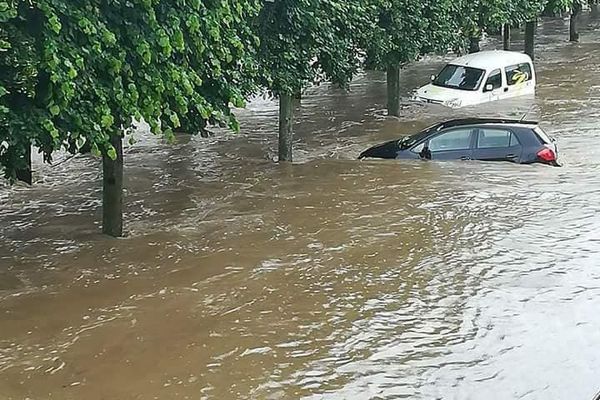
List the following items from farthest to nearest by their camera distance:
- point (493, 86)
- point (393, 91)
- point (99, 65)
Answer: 1. point (493, 86)
2. point (393, 91)
3. point (99, 65)

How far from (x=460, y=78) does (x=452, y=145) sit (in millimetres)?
7711

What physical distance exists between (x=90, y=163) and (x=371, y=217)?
8253 mm

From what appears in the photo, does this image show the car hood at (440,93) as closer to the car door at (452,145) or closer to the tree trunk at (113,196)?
the car door at (452,145)

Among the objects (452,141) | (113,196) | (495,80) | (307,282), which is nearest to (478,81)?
(495,80)

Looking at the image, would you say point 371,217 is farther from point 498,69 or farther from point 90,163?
point 498,69

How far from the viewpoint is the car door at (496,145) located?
15414 millimetres

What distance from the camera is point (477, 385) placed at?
756 centimetres

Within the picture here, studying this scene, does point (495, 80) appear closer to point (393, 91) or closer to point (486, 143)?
point (393, 91)

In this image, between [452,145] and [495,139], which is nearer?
[495,139]

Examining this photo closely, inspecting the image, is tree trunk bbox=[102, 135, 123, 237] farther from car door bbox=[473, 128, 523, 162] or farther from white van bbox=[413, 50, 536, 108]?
white van bbox=[413, 50, 536, 108]

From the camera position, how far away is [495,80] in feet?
75.4

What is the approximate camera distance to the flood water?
781cm

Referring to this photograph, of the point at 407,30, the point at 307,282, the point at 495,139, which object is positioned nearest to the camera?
the point at 307,282

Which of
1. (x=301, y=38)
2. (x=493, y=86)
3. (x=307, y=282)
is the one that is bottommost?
(x=307, y=282)
